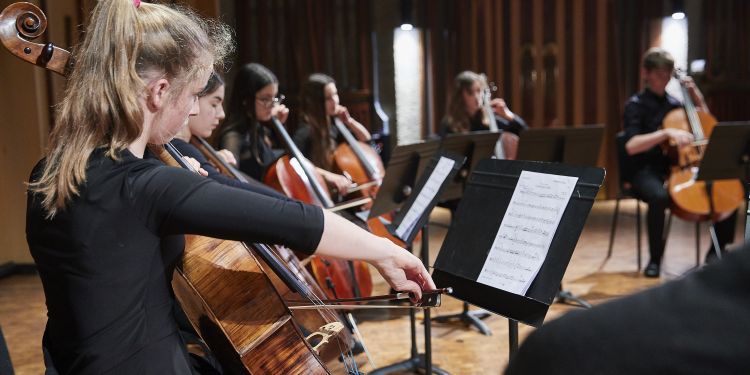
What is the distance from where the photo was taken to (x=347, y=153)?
4.10m

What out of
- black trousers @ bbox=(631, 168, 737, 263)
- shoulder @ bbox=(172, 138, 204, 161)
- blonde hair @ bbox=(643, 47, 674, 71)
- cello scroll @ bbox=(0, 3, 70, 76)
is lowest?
black trousers @ bbox=(631, 168, 737, 263)

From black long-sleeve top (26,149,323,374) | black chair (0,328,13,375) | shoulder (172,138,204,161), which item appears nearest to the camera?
black long-sleeve top (26,149,323,374)

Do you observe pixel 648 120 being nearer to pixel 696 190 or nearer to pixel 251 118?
pixel 696 190

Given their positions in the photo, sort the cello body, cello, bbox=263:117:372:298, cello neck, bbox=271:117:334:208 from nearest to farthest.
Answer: the cello body, cello, bbox=263:117:372:298, cello neck, bbox=271:117:334:208

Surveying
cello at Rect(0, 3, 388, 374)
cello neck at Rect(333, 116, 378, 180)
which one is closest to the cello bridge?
cello at Rect(0, 3, 388, 374)

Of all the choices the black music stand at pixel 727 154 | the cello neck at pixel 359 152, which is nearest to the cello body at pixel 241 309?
the cello neck at pixel 359 152

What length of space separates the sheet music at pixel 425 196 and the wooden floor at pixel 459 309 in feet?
1.69

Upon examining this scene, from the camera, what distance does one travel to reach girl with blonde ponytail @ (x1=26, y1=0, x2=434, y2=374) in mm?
1271

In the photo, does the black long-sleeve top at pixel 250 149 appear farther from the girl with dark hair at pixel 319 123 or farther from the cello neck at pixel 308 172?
the girl with dark hair at pixel 319 123

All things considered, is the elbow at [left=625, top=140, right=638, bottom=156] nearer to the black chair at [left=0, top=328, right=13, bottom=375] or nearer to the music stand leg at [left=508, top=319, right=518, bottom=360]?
the music stand leg at [left=508, top=319, right=518, bottom=360]

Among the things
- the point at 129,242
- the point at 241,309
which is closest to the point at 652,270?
the point at 241,309

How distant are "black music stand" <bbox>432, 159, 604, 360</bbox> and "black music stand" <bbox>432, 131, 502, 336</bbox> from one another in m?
1.59

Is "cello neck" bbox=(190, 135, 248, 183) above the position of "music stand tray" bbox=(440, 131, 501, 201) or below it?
above

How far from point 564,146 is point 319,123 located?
1326 millimetres
